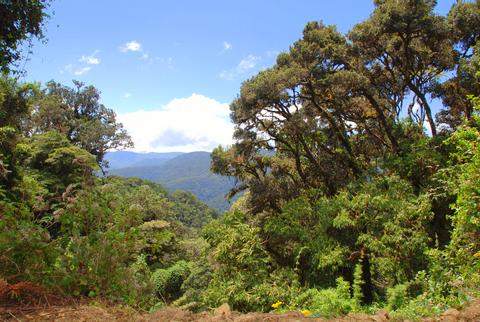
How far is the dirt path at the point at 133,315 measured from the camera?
276 centimetres

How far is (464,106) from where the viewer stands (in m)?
13.2

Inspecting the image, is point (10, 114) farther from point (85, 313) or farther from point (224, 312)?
point (224, 312)

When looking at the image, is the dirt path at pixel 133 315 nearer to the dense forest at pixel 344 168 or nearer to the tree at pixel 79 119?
the dense forest at pixel 344 168

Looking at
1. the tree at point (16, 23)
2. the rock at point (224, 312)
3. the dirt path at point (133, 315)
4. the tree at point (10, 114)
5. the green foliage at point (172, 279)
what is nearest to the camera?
the dirt path at point (133, 315)

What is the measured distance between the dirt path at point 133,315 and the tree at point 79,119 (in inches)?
1140

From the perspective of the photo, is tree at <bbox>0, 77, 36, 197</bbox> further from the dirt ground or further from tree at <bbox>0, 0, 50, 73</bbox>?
the dirt ground

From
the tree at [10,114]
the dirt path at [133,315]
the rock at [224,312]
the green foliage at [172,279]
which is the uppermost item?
the tree at [10,114]

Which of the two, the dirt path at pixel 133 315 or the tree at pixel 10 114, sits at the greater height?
the tree at pixel 10 114

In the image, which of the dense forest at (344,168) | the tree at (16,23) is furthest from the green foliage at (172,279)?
the tree at (16,23)

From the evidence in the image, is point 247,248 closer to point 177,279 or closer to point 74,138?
point 177,279

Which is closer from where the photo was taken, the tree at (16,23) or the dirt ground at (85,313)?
the dirt ground at (85,313)

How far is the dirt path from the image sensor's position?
9.06 ft

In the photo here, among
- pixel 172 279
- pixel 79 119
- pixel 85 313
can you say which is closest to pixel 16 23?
pixel 85 313

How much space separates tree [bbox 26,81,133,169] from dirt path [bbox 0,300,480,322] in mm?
28950
